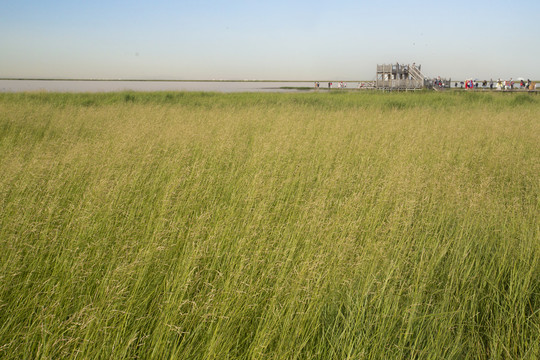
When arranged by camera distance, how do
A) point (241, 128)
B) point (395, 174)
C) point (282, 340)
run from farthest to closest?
point (241, 128), point (395, 174), point (282, 340)

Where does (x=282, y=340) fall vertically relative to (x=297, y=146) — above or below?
below

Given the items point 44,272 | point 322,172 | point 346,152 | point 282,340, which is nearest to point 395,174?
point 322,172

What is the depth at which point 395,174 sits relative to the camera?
413 cm

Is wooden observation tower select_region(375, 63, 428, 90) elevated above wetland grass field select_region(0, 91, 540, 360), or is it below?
above

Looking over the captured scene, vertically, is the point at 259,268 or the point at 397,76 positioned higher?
the point at 397,76

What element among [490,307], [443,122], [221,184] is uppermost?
[443,122]

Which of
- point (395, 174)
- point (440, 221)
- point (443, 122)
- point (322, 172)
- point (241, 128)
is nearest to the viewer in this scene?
point (440, 221)

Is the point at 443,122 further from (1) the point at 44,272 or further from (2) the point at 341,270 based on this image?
(1) the point at 44,272

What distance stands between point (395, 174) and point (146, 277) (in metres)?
3.00

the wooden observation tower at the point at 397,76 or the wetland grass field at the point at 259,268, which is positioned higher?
the wooden observation tower at the point at 397,76

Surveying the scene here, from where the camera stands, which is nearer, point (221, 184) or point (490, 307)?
point (490, 307)

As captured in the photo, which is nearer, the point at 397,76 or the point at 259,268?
the point at 259,268

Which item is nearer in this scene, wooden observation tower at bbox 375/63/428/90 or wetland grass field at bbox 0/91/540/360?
wetland grass field at bbox 0/91/540/360

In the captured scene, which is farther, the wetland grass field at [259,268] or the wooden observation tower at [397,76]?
the wooden observation tower at [397,76]
